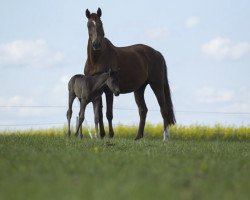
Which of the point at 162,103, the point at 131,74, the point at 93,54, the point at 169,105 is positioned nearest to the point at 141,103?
the point at 162,103

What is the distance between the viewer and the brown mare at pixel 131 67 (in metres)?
15.0

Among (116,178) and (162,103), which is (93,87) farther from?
(116,178)

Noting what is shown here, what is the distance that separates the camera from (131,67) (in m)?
16.3

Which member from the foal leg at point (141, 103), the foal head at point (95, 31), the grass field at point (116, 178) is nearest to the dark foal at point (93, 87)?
the foal head at point (95, 31)

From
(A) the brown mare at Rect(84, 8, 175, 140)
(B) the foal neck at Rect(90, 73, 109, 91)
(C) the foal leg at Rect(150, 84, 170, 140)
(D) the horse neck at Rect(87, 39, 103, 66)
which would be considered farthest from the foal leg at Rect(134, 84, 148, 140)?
(B) the foal neck at Rect(90, 73, 109, 91)

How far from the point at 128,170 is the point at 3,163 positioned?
1966mm

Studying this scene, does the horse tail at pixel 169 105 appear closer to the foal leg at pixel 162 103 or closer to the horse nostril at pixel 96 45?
the foal leg at pixel 162 103

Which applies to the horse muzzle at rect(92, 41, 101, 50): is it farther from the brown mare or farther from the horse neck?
the horse neck

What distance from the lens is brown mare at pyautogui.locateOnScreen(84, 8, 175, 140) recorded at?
1498 centimetres

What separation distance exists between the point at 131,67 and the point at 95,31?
2.18 metres

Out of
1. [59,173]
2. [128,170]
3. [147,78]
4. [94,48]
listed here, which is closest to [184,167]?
[128,170]

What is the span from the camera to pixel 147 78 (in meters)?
17.4

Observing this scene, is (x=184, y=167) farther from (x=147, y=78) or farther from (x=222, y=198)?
(x=147, y=78)

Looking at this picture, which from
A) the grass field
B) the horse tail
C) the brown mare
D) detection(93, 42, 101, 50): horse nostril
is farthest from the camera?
the horse tail
